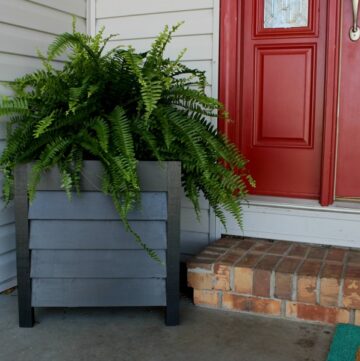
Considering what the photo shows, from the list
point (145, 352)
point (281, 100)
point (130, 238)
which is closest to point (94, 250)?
point (130, 238)

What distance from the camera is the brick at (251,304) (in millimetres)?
2267

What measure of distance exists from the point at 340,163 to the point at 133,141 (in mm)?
1080

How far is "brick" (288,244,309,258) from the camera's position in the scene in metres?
2.46

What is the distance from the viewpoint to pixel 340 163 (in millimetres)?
2604

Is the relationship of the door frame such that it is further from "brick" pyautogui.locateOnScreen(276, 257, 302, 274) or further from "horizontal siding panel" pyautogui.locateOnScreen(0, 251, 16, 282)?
"horizontal siding panel" pyautogui.locateOnScreen(0, 251, 16, 282)

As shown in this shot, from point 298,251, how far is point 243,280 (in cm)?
38

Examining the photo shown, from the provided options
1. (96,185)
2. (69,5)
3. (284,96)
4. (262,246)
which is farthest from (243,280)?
(69,5)

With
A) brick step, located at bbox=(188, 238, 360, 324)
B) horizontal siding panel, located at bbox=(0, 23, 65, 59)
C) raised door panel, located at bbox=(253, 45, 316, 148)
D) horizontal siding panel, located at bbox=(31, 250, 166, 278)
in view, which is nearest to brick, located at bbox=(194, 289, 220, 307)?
brick step, located at bbox=(188, 238, 360, 324)

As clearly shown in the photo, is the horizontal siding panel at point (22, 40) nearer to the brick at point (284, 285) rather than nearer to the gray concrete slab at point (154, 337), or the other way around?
the gray concrete slab at point (154, 337)

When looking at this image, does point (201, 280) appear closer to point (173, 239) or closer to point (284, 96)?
point (173, 239)

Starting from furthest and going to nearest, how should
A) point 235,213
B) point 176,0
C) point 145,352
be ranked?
point 176,0
point 235,213
point 145,352

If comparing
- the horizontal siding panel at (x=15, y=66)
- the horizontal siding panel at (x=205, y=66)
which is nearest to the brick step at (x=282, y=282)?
the horizontal siding panel at (x=205, y=66)

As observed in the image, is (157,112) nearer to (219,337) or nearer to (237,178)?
(237,178)

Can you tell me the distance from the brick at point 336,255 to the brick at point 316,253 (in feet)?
0.09
